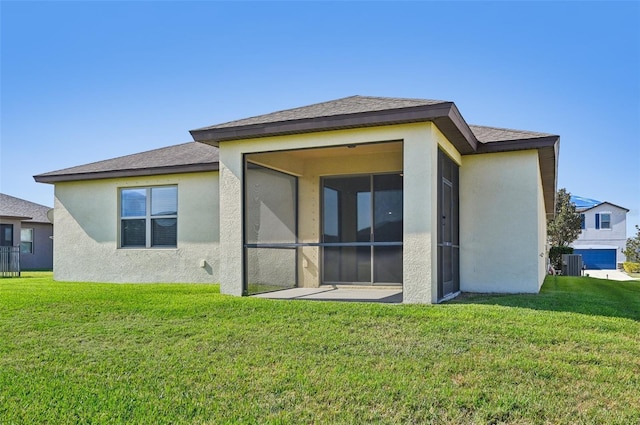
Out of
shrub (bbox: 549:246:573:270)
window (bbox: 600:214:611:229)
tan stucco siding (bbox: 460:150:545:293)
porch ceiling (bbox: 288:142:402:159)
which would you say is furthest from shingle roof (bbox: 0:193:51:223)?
window (bbox: 600:214:611:229)

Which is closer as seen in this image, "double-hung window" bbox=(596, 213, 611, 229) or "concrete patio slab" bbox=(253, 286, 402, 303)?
"concrete patio slab" bbox=(253, 286, 402, 303)

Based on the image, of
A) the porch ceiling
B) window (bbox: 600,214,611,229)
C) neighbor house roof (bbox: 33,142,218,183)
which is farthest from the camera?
window (bbox: 600,214,611,229)

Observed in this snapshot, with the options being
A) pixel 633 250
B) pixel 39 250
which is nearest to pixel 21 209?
pixel 39 250

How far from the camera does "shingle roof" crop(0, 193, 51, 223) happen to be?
78.3 ft

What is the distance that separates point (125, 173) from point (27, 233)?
15118mm

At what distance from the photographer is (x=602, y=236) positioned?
1727 inches

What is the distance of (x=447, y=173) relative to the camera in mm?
10000

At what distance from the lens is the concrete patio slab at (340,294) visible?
943cm

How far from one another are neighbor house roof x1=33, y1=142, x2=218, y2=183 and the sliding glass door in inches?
116

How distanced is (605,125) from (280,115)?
16414 mm

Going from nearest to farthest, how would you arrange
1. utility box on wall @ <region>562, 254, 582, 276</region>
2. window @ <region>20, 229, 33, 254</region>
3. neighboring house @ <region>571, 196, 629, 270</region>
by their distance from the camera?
utility box on wall @ <region>562, 254, 582, 276</region>, window @ <region>20, 229, 33, 254</region>, neighboring house @ <region>571, 196, 629, 270</region>

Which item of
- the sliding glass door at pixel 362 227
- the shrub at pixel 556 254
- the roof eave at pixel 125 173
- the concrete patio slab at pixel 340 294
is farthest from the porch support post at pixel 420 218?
the shrub at pixel 556 254

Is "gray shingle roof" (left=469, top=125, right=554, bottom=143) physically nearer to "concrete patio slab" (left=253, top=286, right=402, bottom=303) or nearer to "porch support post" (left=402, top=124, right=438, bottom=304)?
"porch support post" (left=402, top=124, right=438, bottom=304)

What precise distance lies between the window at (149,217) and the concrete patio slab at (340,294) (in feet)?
12.4
